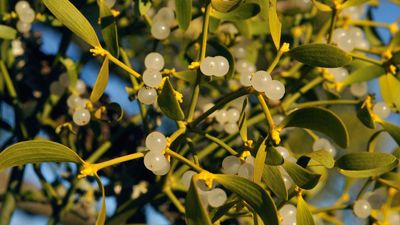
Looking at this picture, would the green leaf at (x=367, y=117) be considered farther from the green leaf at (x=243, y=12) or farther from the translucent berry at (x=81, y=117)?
the translucent berry at (x=81, y=117)

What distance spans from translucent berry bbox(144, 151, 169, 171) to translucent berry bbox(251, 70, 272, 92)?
0.10 m

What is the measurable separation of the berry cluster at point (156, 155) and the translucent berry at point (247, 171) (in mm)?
64

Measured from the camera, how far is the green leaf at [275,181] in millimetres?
498

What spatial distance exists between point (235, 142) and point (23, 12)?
0.32 meters

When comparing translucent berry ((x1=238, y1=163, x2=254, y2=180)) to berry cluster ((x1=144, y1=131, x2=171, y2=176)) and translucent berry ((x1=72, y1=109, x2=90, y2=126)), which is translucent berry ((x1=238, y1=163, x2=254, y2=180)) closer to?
berry cluster ((x1=144, y1=131, x2=171, y2=176))

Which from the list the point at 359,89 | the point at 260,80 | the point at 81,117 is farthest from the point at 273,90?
the point at 359,89

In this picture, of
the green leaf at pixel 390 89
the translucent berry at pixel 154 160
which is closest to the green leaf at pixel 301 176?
the translucent berry at pixel 154 160

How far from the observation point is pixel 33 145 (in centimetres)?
49

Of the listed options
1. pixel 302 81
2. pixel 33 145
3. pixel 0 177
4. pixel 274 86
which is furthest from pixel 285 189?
pixel 0 177

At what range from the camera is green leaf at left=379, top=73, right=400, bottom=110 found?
2.16 ft

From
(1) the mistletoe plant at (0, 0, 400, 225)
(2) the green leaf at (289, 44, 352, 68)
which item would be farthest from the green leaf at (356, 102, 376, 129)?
(2) the green leaf at (289, 44, 352, 68)

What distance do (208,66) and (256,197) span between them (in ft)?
0.44

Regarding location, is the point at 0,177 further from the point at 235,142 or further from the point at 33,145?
the point at 33,145

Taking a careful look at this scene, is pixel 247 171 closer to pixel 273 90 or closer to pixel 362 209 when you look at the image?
pixel 273 90
